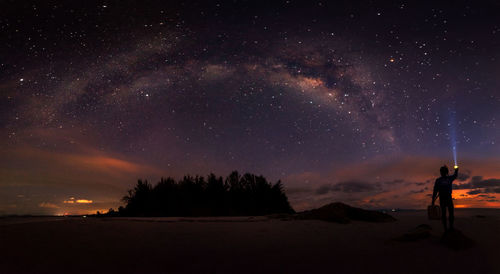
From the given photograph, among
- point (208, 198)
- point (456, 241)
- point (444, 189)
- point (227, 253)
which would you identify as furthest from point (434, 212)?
point (208, 198)

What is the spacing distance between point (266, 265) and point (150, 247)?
97.4 inches

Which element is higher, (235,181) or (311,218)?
(235,181)

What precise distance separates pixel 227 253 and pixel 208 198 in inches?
819

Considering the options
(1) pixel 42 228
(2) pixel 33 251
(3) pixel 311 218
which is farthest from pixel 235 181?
(2) pixel 33 251

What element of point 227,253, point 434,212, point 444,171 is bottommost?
point 227,253

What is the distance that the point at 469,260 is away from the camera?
16.5 ft

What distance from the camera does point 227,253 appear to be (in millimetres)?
5449

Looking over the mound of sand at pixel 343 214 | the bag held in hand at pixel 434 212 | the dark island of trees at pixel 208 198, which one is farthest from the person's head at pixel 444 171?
the dark island of trees at pixel 208 198

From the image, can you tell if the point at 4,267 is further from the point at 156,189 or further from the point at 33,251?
the point at 156,189

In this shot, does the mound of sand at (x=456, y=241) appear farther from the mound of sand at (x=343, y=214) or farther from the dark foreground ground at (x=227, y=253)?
the mound of sand at (x=343, y=214)

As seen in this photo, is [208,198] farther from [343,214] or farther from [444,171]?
[444,171]

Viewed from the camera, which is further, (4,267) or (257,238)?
(257,238)

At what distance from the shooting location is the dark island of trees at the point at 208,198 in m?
23.8

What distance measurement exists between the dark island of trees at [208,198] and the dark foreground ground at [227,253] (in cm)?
1686
